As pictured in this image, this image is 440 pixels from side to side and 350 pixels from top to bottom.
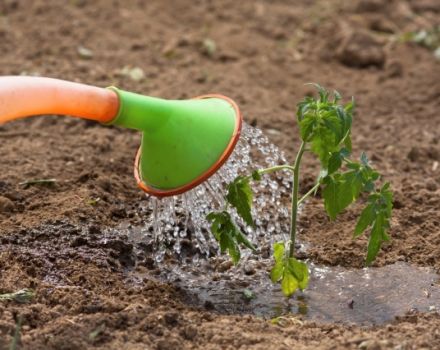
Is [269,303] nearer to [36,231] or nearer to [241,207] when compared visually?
[241,207]

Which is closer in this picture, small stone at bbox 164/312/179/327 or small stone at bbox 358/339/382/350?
small stone at bbox 358/339/382/350

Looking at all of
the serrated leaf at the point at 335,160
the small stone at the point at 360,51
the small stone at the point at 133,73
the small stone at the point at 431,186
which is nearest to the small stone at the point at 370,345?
the serrated leaf at the point at 335,160

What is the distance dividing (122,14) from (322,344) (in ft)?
11.9

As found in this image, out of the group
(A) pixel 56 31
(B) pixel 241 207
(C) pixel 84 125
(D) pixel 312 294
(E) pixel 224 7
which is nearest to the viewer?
(B) pixel 241 207

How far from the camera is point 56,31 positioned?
604 centimetres

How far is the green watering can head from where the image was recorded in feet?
11.5

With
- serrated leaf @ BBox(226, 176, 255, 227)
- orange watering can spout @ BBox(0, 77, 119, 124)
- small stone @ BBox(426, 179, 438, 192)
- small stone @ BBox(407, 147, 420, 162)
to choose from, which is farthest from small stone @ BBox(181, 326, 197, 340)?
small stone @ BBox(407, 147, 420, 162)

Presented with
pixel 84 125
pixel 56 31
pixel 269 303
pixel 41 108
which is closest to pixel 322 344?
pixel 269 303

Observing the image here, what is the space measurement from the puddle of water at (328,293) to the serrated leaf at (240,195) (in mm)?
353

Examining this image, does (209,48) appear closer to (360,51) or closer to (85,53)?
(85,53)

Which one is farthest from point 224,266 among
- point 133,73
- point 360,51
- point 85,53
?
point 360,51

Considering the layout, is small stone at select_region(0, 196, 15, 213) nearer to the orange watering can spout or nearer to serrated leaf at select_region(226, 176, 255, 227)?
the orange watering can spout

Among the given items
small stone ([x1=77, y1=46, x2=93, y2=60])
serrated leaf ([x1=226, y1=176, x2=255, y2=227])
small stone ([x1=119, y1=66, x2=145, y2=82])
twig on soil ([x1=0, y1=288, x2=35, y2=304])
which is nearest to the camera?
twig on soil ([x1=0, y1=288, x2=35, y2=304])

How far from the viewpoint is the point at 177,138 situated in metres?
3.58
